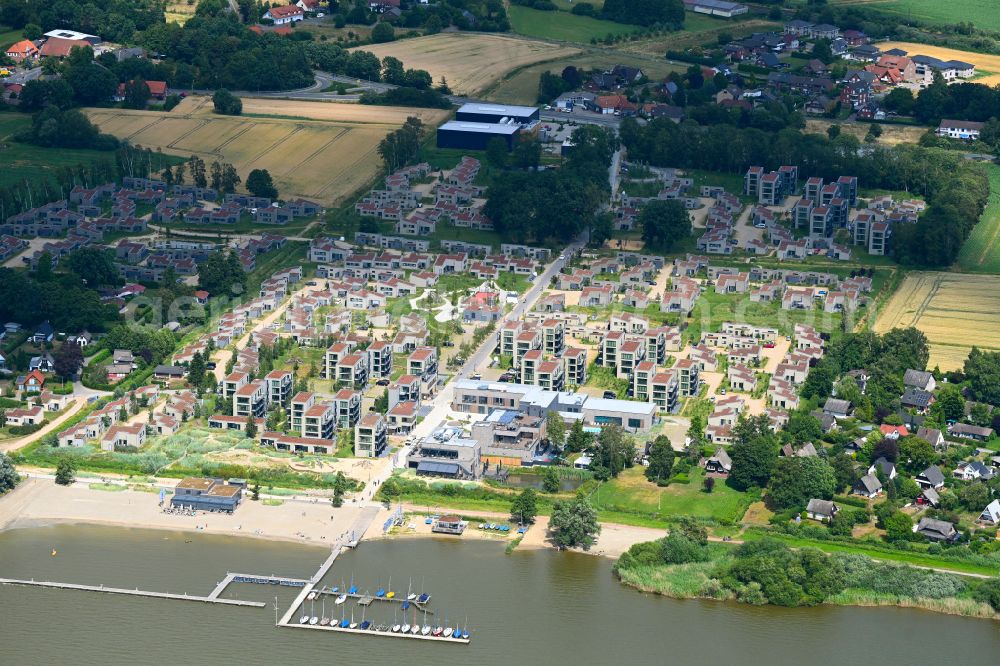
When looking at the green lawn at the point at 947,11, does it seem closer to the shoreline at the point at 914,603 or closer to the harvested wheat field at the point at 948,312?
the harvested wheat field at the point at 948,312

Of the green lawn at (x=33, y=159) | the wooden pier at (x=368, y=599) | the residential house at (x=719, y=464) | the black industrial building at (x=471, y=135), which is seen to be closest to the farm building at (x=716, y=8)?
the black industrial building at (x=471, y=135)

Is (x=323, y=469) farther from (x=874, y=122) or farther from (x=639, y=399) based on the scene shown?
(x=874, y=122)

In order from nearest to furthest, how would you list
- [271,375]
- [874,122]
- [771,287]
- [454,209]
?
[271,375] < [771,287] < [454,209] < [874,122]

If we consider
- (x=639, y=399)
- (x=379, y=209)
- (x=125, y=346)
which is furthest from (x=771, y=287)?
(x=125, y=346)

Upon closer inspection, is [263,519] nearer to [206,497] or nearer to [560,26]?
[206,497]

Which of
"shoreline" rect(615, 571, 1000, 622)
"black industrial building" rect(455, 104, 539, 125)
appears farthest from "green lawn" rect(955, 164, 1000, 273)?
"shoreline" rect(615, 571, 1000, 622)
